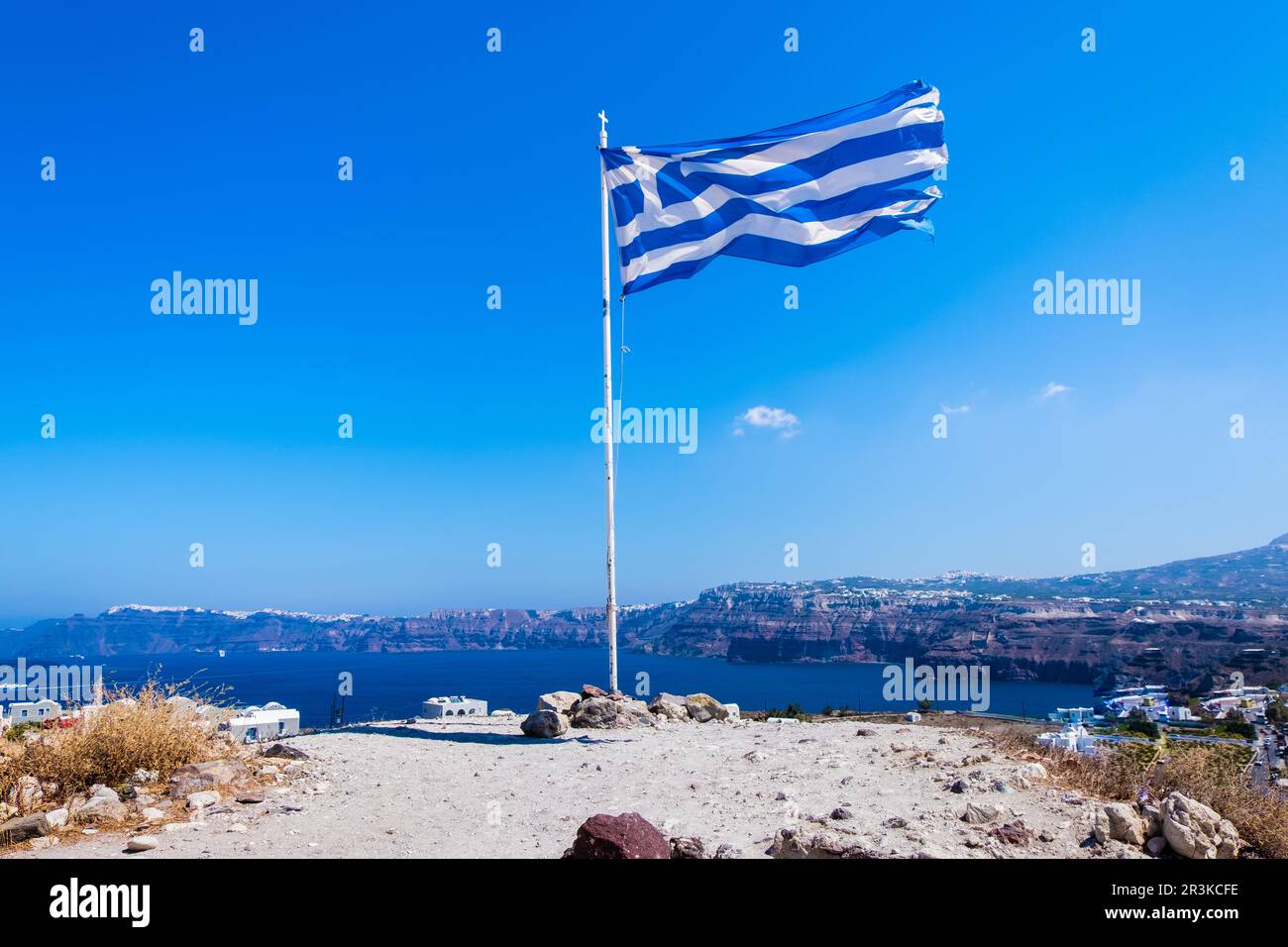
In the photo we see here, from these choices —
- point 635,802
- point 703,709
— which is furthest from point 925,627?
point 635,802

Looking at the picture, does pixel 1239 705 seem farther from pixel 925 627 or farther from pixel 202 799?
pixel 925 627

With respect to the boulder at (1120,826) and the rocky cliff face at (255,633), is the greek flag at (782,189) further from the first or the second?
the rocky cliff face at (255,633)

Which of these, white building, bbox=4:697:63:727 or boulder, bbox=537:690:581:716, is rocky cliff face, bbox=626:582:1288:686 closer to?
boulder, bbox=537:690:581:716

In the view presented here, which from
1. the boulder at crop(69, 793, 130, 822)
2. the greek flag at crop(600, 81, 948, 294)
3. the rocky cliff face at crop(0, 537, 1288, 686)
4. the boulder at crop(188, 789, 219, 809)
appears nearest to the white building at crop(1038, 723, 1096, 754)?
the greek flag at crop(600, 81, 948, 294)

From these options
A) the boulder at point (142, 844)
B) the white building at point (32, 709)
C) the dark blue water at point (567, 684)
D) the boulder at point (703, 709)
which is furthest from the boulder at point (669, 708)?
the dark blue water at point (567, 684)

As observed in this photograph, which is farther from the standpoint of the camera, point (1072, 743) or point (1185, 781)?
point (1072, 743)

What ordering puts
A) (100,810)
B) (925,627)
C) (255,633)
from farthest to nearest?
1. (255,633)
2. (925,627)
3. (100,810)
